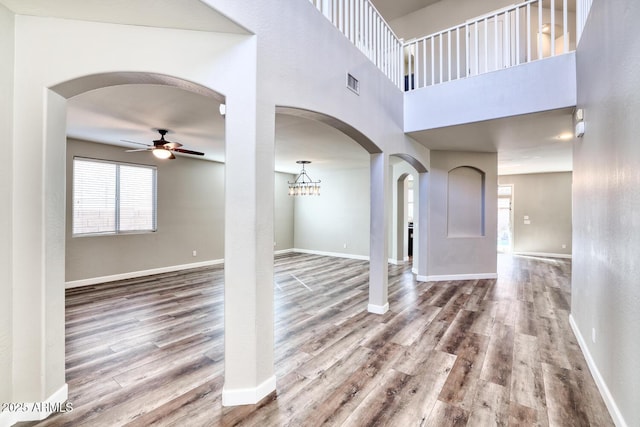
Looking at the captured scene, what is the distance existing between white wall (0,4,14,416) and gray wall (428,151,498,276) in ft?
18.8

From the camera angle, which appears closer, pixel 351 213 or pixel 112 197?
pixel 112 197

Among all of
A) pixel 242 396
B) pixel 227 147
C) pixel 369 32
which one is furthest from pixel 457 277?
pixel 227 147

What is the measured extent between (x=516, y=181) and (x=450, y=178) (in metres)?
5.33

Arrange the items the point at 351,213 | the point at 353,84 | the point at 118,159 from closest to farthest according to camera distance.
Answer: the point at 353,84 → the point at 118,159 → the point at 351,213

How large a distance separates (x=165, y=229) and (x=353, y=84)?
535cm

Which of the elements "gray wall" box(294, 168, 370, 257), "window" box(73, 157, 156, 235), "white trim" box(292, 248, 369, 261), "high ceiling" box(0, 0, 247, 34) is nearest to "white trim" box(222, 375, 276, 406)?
"high ceiling" box(0, 0, 247, 34)

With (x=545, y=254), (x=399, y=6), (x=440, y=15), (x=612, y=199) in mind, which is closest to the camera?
(x=612, y=199)

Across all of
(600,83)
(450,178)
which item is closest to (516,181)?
(450,178)

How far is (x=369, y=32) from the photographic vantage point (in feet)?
12.4

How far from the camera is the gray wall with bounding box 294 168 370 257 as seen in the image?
8.42 meters

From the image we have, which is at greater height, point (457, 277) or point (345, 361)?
point (457, 277)

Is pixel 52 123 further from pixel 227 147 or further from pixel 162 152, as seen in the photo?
pixel 162 152

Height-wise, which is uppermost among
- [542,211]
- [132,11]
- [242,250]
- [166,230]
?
[132,11]

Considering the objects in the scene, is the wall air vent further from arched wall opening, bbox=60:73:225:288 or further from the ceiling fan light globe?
the ceiling fan light globe
